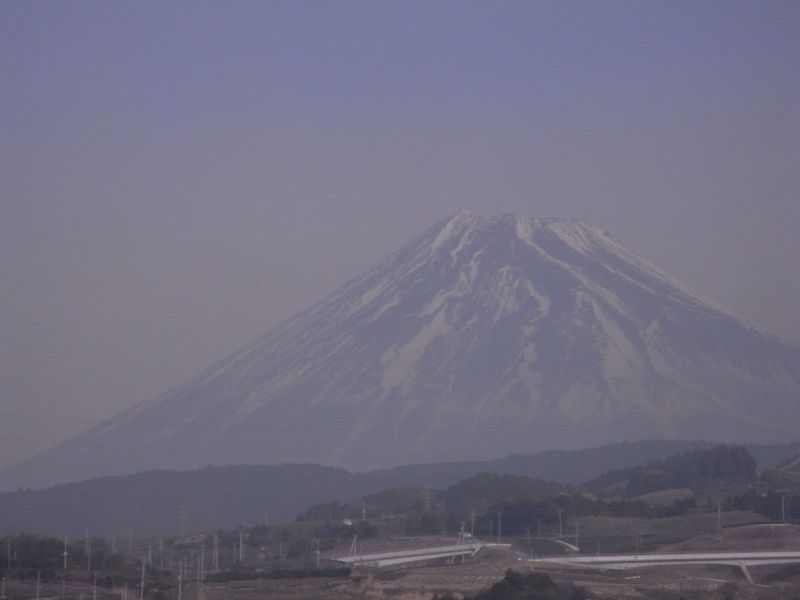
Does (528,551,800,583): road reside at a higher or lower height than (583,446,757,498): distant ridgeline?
lower

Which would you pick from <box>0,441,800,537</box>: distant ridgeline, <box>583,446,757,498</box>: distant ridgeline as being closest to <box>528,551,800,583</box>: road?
<box>0,441,800,537</box>: distant ridgeline

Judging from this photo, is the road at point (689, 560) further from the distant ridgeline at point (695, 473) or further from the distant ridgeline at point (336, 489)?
the distant ridgeline at point (695, 473)

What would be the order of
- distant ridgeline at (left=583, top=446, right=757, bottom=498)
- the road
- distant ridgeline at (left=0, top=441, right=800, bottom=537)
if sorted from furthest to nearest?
distant ridgeline at (left=583, top=446, right=757, bottom=498)
distant ridgeline at (left=0, top=441, right=800, bottom=537)
the road

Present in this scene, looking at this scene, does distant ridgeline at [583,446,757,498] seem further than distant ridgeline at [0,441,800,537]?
Yes

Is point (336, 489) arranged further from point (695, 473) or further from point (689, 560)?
point (689, 560)

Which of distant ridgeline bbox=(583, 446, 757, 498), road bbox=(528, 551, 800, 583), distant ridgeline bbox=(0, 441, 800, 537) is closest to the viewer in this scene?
road bbox=(528, 551, 800, 583)

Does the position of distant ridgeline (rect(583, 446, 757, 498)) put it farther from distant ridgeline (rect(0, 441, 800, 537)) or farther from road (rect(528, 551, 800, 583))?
road (rect(528, 551, 800, 583))

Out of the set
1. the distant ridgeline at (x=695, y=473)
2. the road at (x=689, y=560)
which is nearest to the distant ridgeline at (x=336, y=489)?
the distant ridgeline at (x=695, y=473)

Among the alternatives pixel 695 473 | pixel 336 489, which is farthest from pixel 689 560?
pixel 336 489

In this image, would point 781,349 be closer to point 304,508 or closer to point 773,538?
point 304,508
